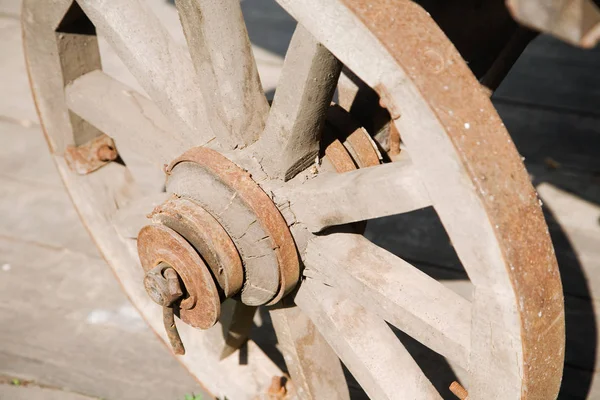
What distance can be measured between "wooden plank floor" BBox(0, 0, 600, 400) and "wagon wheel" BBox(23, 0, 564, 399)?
0.42 meters

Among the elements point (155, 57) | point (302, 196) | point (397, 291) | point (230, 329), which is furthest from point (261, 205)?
point (230, 329)

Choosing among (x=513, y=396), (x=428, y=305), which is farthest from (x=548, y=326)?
(x=428, y=305)

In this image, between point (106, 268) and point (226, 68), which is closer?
point (226, 68)

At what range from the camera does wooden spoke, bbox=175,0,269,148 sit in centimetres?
130

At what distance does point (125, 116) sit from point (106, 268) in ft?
3.03

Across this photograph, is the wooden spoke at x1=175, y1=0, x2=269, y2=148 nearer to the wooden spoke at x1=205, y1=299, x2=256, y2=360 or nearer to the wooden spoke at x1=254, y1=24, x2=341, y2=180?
the wooden spoke at x1=254, y1=24, x2=341, y2=180

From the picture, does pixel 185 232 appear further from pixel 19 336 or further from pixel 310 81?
pixel 19 336

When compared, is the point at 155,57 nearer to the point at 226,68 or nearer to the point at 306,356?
the point at 226,68

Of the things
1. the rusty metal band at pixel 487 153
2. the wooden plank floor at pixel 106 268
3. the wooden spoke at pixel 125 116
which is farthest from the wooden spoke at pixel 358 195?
the wooden plank floor at pixel 106 268

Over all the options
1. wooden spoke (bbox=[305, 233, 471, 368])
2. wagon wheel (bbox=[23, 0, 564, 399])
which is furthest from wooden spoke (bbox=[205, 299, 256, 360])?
wooden spoke (bbox=[305, 233, 471, 368])

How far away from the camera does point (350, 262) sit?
4.42 feet

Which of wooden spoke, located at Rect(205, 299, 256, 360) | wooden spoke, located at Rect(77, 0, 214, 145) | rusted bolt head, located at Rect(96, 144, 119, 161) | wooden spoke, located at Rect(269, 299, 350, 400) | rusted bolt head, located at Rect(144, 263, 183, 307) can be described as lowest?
wooden spoke, located at Rect(205, 299, 256, 360)

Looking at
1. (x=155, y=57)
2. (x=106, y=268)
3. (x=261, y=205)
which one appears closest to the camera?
(x=261, y=205)

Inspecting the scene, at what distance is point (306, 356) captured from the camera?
162 cm
